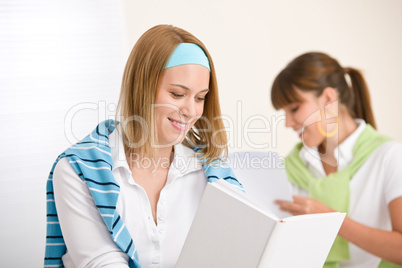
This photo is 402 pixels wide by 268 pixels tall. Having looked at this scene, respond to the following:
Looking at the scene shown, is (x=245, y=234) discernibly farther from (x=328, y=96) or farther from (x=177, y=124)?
(x=328, y=96)

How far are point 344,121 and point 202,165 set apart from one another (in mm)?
812

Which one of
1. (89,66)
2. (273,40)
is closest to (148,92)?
(89,66)

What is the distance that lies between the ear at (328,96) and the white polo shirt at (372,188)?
159mm

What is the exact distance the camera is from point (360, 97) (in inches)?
76.3

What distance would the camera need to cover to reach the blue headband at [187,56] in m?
1.25

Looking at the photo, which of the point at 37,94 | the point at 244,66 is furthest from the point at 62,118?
the point at 244,66

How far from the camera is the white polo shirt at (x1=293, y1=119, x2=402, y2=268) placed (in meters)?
1.74

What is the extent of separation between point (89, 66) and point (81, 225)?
143 cm

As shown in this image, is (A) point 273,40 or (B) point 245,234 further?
(A) point 273,40

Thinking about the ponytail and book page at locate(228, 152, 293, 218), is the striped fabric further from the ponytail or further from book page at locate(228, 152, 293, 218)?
the ponytail

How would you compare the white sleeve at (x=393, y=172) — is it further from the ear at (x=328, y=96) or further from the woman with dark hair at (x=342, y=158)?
the ear at (x=328, y=96)

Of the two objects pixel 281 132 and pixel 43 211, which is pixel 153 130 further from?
pixel 281 132

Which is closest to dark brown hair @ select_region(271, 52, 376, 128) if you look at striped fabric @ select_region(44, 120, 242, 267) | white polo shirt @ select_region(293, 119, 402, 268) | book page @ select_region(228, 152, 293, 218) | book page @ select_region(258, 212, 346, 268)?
white polo shirt @ select_region(293, 119, 402, 268)

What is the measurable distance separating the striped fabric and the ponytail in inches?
35.1
